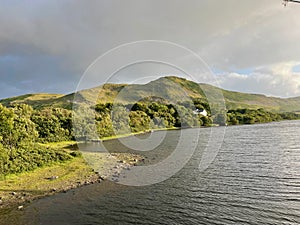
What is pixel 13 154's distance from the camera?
44531mm

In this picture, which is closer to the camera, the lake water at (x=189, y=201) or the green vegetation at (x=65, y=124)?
the lake water at (x=189, y=201)

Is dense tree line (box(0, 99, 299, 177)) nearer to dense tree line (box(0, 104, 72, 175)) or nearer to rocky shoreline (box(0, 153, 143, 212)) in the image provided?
dense tree line (box(0, 104, 72, 175))

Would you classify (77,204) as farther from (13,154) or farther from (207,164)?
(207,164)

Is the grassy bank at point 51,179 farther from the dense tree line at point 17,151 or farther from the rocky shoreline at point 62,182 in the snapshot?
the dense tree line at point 17,151

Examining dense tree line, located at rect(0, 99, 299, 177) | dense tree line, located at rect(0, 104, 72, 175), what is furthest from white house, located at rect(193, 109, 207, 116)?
dense tree line, located at rect(0, 104, 72, 175)

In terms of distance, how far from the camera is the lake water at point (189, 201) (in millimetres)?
25484

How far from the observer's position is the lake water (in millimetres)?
25484

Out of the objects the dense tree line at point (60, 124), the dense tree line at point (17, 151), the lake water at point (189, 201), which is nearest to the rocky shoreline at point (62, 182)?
the lake water at point (189, 201)

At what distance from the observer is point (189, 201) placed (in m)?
29.9

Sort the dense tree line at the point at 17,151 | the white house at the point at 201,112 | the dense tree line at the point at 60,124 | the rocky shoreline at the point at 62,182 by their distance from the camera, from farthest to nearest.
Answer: the white house at the point at 201,112 < the dense tree line at the point at 60,124 < the dense tree line at the point at 17,151 < the rocky shoreline at the point at 62,182

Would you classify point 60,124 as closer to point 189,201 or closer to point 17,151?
point 17,151

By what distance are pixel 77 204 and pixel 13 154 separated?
20.4m

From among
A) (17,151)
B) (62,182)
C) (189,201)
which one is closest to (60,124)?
(17,151)

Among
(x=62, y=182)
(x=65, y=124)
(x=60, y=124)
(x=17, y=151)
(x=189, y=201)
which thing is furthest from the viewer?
(x=65, y=124)
